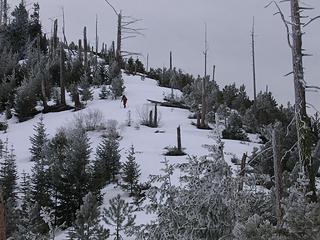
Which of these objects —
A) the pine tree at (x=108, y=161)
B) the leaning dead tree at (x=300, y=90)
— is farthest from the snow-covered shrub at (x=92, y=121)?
the leaning dead tree at (x=300, y=90)

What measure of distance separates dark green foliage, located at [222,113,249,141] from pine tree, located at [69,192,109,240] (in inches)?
654

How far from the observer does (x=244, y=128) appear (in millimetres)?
36688

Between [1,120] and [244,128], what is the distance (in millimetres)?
17807

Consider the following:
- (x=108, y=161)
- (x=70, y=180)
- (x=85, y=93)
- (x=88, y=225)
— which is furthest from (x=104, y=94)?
(x=88, y=225)

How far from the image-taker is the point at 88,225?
57.0 feet

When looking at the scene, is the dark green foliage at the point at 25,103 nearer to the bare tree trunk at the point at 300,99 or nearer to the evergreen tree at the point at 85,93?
the evergreen tree at the point at 85,93

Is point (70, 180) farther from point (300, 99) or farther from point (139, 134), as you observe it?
point (300, 99)

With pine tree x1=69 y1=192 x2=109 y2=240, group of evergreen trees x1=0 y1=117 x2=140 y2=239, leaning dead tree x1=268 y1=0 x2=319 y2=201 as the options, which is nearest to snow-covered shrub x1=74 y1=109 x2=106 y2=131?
group of evergreen trees x1=0 y1=117 x2=140 y2=239

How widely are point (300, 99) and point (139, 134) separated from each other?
2246 centimetres

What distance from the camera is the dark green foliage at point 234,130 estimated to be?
1331 inches

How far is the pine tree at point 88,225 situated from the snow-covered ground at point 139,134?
8.33ft

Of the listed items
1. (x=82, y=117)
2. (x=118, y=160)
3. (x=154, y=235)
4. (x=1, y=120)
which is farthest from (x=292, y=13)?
(x=1, y=120)

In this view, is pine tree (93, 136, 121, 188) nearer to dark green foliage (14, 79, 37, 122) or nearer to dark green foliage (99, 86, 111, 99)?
dark green foliage (14, 79, 37, 122)

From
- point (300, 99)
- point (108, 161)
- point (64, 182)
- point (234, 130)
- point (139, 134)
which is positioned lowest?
point (64, 182)
